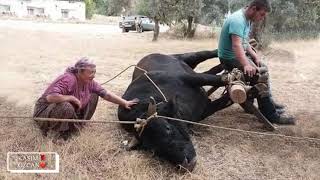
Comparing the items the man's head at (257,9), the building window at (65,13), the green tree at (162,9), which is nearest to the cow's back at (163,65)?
the man's head at (257,9)

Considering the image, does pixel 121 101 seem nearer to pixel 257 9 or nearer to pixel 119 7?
pixel 257 9

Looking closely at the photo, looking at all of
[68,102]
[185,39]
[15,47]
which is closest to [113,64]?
[15,47]

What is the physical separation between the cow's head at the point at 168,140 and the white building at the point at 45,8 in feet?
160

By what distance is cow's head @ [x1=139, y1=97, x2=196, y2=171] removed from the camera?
16.2 ft

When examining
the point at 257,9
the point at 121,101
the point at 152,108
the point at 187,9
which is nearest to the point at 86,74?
the point at 121,101

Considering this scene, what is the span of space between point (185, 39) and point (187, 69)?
15.3 meters

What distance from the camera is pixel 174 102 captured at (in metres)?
5.59

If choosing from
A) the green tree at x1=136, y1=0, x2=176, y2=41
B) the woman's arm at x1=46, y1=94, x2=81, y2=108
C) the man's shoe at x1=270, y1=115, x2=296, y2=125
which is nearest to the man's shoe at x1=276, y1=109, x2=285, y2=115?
the man's shoe at x1=270, y1=115, x2=296, y2=125

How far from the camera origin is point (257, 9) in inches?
239

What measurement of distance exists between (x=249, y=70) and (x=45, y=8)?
51.9 meters

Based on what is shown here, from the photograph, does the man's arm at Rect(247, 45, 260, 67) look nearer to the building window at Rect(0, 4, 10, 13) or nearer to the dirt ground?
the dirt ground

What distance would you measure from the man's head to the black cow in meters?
0.90

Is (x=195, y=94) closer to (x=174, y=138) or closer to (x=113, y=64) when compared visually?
(x=174, y=138)

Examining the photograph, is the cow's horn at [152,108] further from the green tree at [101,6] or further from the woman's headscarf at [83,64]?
the green tree at [101,6]
